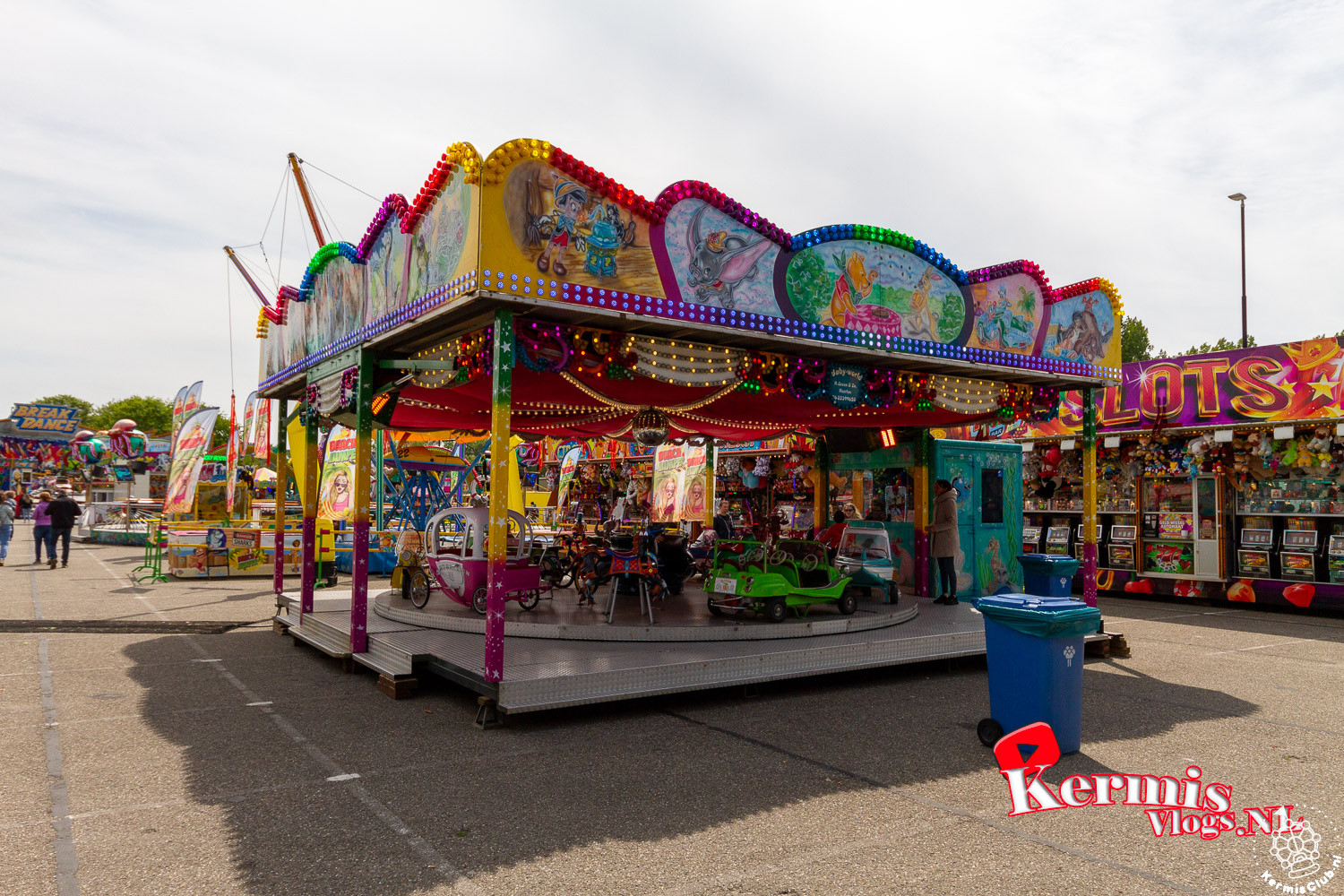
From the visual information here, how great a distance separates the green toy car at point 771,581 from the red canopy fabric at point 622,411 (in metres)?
1.89

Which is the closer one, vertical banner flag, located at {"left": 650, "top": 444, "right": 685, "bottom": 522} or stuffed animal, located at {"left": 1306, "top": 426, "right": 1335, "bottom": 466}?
stuffed animal, located at {"left": 1306, "top": 426, "right": 1335, "bottom": 466}

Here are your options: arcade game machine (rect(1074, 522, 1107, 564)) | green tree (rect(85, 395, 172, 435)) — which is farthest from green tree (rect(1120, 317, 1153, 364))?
green tree (rect(85, 395, 172, 435))

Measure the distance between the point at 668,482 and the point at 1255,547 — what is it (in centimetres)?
1180

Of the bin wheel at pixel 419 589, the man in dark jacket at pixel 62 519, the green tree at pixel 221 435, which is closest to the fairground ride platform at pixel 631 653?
the bin wheel at pixel 419 589

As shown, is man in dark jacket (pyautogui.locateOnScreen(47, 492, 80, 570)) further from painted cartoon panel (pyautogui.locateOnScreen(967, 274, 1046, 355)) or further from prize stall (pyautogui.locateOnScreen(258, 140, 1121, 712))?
painted cartoon panel (pyautogui.locateOnScreen(967, 274, 1046, 355))

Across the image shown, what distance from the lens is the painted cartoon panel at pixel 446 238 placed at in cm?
639

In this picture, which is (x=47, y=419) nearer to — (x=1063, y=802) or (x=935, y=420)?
(x=935, y=420)

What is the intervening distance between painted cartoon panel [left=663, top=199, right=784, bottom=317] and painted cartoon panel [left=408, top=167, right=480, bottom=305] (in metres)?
1.66

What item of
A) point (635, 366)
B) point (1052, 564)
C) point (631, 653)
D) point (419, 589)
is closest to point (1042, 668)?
point (631, 653)

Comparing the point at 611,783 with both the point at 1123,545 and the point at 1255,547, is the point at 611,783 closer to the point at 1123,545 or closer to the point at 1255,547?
the point at 1255,547

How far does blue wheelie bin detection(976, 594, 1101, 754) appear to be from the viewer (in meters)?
5.97

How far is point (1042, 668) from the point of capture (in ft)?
19.7

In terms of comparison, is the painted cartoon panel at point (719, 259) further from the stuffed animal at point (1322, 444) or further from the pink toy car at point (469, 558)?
the stuffed animal at point (1322, 444)

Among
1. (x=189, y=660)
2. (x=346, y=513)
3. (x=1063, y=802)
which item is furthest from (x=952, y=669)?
(x=346, y=513)
